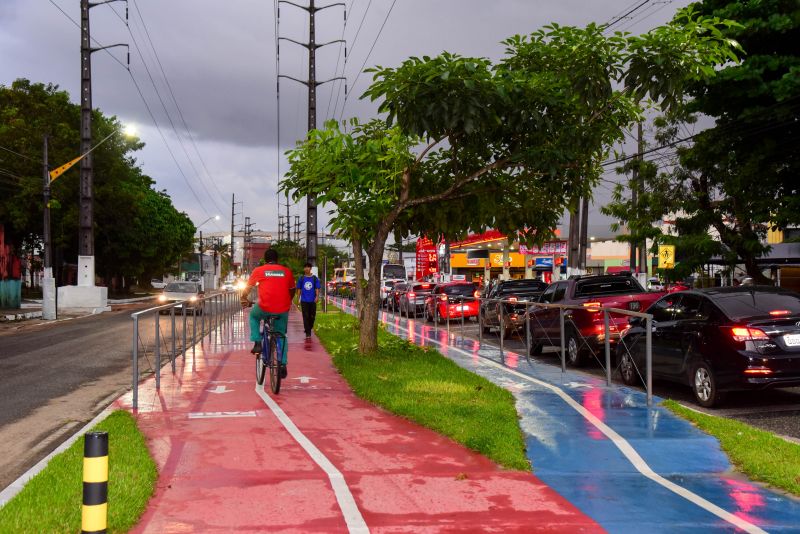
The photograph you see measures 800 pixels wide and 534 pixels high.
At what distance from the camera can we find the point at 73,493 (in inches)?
225

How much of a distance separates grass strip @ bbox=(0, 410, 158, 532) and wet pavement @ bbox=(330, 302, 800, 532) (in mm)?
3213

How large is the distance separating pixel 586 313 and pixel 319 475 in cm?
871

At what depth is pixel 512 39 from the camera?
42.4ft

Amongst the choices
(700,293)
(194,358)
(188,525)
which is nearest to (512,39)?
(700,293)

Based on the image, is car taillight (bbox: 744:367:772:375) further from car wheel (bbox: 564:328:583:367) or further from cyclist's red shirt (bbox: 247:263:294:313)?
cyclist's red shirt (bbox: 247:263:294:313)

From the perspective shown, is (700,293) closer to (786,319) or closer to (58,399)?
(786,319)

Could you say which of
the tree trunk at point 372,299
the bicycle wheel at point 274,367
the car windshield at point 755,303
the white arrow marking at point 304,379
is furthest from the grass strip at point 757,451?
the tree trunk at point 372,299

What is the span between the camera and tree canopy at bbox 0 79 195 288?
45416 mm

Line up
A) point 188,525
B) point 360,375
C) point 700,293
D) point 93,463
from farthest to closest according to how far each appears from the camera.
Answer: point 360,375 < point 700,293 < point 188,525 < point 93,463

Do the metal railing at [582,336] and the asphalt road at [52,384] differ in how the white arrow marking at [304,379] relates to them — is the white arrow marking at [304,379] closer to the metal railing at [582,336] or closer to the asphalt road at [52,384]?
the asphalt road at [52,384]

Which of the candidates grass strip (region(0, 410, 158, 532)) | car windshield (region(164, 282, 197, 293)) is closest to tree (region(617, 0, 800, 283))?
grass strip (region(0, 410, 158, 532))

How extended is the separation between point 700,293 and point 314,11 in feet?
88.6

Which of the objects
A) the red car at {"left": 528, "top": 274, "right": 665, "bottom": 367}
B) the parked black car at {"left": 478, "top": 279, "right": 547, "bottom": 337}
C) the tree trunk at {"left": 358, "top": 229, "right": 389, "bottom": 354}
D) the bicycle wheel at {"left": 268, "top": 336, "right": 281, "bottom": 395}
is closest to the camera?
the bicycle wheel at {"left": 268, "top": 336, "right": 281, "bottom": 395}

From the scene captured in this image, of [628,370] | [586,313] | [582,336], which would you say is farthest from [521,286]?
[628,370]
